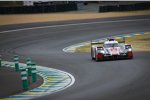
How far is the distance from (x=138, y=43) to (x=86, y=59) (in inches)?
355

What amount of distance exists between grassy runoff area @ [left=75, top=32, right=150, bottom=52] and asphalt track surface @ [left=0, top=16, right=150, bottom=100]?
71.6 inches

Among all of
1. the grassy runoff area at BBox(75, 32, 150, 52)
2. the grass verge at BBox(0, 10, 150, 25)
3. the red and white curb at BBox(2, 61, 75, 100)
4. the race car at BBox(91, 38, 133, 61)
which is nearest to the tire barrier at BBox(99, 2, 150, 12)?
the grass verge at BBox(0, 10, 150, 25)

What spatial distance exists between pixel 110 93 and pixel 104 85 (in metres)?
1.89

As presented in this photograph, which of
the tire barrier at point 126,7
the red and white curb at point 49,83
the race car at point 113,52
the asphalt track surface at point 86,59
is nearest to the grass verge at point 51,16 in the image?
the tire barrier at point 126,7

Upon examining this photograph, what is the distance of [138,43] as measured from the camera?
109 ft

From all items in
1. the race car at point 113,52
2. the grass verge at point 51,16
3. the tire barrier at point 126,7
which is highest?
the race car at point 113,52

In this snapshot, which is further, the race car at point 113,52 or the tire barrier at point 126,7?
the tire barrier at point 126,7

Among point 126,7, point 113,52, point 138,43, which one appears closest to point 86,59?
point 113,52

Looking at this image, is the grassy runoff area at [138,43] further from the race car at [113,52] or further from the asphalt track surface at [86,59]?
the race car at [113,52]

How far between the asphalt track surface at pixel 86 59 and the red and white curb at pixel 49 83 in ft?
1.30

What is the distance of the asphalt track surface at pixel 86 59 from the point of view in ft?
46.1

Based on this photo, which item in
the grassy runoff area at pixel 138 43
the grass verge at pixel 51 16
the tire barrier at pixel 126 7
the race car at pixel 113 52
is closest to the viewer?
the race car at pixel 113 52

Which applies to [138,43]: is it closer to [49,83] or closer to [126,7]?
[49,83]

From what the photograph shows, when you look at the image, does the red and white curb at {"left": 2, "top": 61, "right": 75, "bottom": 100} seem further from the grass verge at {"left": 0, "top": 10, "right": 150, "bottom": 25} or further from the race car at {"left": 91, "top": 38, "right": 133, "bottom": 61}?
the grass verge at {"left": 0, "top": 10, "right": 150, "bottom": 25}
